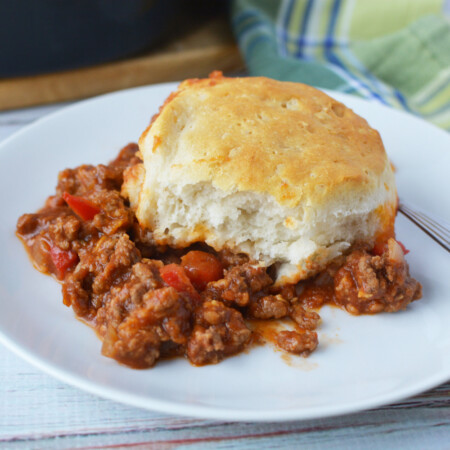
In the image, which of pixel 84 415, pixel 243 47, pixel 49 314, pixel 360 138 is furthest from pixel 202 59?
pixel 84 415

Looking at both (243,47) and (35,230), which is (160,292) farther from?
(243,47)

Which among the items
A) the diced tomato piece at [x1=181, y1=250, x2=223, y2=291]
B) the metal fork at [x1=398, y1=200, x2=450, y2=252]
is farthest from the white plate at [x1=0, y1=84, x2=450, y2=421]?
the diced tomato piece at [x1=181, y1=250, x2=223, y2=291]

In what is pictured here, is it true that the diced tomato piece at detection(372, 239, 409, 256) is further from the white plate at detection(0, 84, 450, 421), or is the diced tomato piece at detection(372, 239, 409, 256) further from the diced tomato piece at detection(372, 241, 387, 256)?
the white plate at detection(0, 84, 450, 421)

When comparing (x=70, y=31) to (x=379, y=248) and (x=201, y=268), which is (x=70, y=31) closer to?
(x=201, y=268)

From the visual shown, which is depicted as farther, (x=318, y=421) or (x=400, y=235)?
(x=400, y=235)

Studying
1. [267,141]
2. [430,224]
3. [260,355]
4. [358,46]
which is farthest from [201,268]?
[358,46]

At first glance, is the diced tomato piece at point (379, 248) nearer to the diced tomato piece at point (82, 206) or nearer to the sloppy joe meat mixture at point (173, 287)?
the sloppy joe meat mixture at point (173, 287)

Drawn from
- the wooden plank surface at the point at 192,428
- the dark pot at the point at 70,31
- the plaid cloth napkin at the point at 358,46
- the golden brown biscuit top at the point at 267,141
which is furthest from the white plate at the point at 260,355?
the plaid cloth napkin at the point at 358,46
